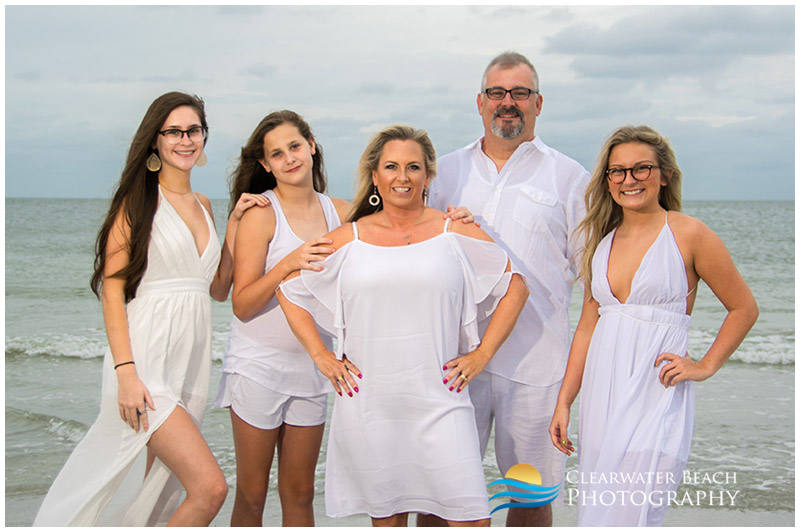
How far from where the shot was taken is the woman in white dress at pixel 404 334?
339cm

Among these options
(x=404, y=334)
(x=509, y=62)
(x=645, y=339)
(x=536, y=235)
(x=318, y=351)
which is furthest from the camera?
(x=509, y=62)

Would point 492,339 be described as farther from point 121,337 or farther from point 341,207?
point 121,337

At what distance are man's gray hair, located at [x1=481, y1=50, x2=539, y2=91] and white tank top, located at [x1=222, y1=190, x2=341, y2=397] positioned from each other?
147 centimetres

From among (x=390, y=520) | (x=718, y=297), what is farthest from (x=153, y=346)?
(x=718, y=297)

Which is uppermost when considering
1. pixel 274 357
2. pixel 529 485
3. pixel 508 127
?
pixel 508 127

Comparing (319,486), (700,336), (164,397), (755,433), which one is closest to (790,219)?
(700,336)

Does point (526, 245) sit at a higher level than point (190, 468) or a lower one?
higher

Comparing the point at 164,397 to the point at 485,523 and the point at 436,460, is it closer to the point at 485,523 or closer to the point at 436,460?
the point at 436,460

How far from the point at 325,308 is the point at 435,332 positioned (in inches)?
23.2

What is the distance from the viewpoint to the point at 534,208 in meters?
4.19

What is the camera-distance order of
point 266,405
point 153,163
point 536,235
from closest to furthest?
point 153,163, point 266,405, point 536,235

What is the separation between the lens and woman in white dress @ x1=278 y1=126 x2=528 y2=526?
3.39 metres

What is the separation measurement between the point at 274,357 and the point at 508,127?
1.80 metres

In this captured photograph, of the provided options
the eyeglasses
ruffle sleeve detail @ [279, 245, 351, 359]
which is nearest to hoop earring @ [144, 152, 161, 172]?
the eyeglasses
